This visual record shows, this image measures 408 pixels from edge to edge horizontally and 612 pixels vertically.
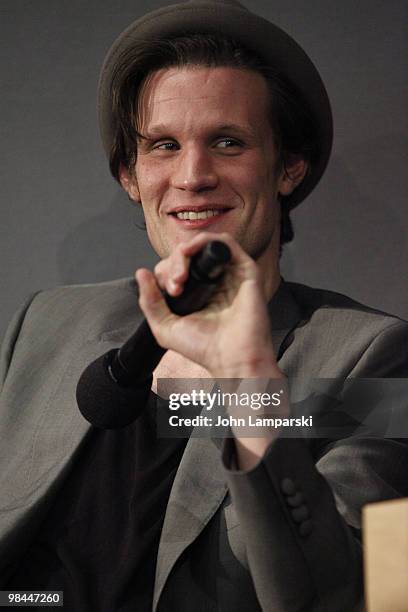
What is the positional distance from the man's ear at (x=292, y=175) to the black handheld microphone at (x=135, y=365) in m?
0.51

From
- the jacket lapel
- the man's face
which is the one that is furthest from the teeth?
the jacket lapel

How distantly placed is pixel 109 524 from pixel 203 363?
1.10 ft

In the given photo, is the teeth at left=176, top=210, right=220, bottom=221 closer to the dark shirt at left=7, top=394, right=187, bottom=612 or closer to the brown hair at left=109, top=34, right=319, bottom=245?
the brown hair at left=109, top=34, right=319, bottom=245

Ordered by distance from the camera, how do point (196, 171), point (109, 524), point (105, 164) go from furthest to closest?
1. point (105, 164)
2. point (196, 171)
3. point (109, 524)

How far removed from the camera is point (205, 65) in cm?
132

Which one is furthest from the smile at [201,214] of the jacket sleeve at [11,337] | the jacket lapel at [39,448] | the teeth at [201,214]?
the jacket sleeve at [11,337]

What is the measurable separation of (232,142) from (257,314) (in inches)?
17.8

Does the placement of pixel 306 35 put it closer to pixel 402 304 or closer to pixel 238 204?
pixel 238 204

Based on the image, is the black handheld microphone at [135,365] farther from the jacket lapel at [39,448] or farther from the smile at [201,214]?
the smile at [201,214]

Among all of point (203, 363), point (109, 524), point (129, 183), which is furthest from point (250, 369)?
point (129, 183)

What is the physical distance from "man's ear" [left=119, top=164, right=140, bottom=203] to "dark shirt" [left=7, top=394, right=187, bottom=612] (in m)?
0.35

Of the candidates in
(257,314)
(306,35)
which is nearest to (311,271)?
(306,35)

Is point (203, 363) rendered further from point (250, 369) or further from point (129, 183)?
point (129, 183)

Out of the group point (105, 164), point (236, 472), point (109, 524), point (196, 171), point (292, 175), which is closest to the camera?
point (236, 472)
